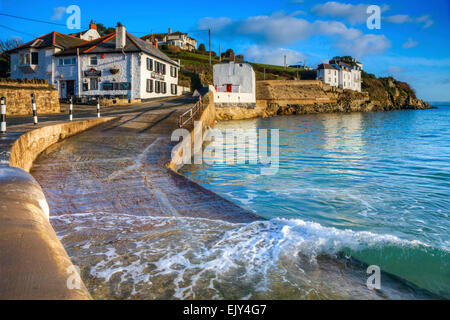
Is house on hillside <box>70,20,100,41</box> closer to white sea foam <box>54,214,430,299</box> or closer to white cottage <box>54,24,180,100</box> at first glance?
white cottage <box>54,24,180,100</box>

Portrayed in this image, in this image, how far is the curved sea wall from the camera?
74.3 inches

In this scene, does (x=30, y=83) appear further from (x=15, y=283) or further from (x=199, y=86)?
(x=199, y=86)

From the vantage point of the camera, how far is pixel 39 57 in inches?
Answer: 1565

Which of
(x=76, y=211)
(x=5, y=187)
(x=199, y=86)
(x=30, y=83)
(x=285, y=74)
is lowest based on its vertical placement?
(x=76, y=211)

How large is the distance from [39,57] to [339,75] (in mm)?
78354

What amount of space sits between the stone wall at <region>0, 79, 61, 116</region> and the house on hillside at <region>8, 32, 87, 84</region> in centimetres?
1960

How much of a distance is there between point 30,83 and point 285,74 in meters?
83.4

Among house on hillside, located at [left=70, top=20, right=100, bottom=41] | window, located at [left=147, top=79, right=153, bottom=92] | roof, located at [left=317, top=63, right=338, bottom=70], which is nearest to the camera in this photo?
window, located at [left=147, top=79, right=153, bottom=92]

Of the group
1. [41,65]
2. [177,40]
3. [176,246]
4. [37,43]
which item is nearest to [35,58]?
[41,65]

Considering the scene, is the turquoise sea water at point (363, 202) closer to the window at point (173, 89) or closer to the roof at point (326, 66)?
the window at point (173, 89)

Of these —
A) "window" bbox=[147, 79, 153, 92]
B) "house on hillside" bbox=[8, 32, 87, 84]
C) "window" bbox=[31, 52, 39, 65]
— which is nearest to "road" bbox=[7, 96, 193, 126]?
"window" bbox=[147, 79, 153, 92]

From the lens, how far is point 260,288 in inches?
119

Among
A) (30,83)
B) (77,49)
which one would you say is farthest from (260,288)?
(77,49)
